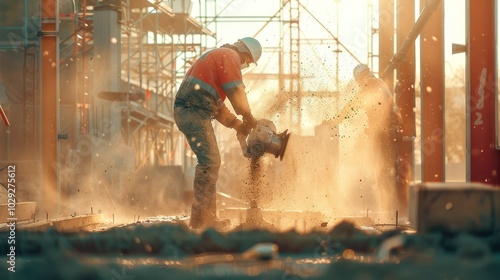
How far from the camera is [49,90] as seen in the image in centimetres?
1366

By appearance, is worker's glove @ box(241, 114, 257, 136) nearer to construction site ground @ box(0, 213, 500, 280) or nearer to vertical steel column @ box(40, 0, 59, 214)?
construction site ground @ box(0, 213, 500, 280)

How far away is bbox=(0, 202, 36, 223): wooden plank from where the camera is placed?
367 inches

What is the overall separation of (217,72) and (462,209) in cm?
440

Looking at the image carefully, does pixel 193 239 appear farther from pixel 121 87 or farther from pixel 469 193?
pixel 121 87

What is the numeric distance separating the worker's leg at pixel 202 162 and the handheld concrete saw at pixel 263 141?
401 millimetres

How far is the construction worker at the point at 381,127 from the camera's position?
13.2 metres

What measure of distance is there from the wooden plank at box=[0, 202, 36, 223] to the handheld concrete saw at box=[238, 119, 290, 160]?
8.43ft

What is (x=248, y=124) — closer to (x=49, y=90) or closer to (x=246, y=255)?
(x=246, y=255)

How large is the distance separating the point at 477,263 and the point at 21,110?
68.3 feet

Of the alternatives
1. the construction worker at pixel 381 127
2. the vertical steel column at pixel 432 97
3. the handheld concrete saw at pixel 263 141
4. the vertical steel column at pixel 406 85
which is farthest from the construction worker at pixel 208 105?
the vertical steel column at pixel 406 85

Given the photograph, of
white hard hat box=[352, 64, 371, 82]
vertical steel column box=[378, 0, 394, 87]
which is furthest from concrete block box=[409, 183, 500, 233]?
vertical steel column box=[378, 0, 394, 87]

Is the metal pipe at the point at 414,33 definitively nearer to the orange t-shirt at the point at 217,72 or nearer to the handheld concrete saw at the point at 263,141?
the handheld concrete saw at the point at 263,141

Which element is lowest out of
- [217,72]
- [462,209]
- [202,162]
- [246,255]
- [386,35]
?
[246,255]

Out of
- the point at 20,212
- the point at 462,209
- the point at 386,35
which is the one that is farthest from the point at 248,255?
the point at 386,35
